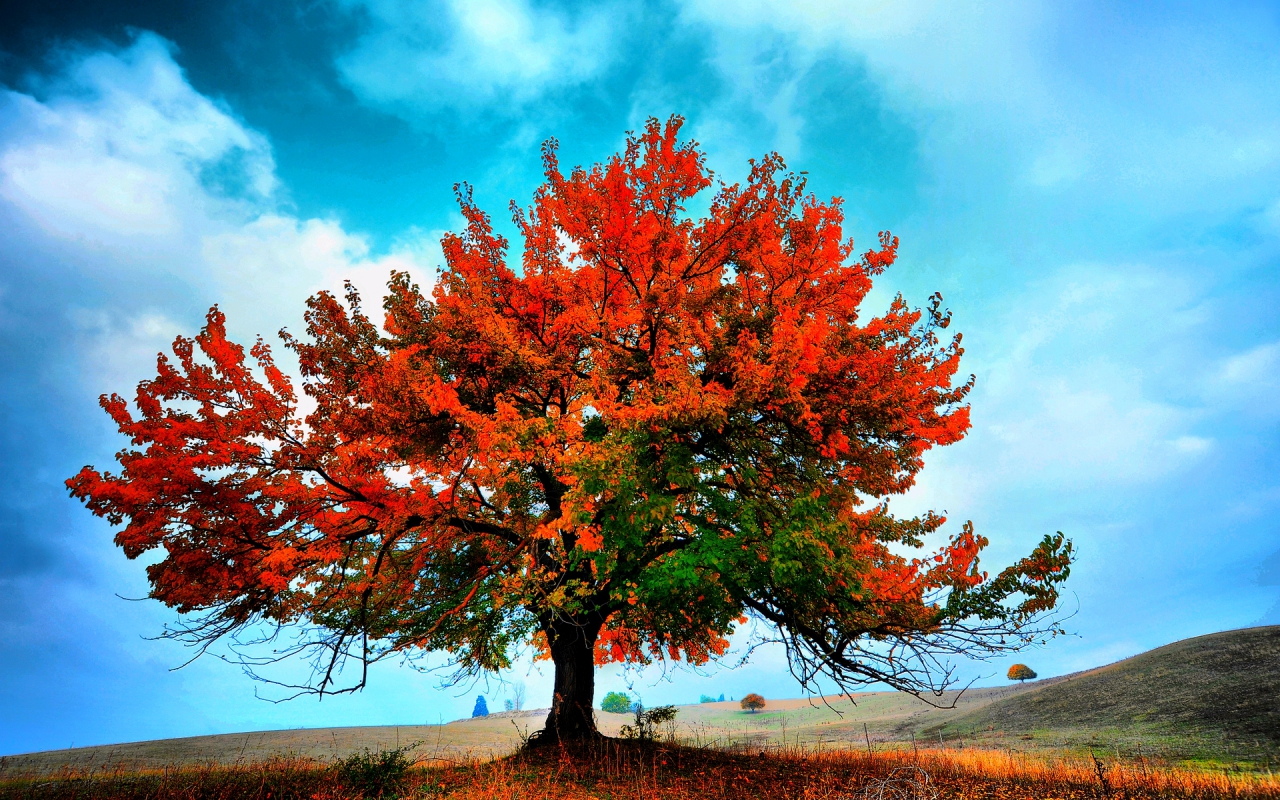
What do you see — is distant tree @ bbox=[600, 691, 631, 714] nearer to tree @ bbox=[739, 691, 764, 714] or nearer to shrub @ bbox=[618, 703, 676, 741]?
tree @ bbox=[739, 691, 764, 714]

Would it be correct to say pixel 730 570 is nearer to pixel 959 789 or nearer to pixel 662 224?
pixel 959 789

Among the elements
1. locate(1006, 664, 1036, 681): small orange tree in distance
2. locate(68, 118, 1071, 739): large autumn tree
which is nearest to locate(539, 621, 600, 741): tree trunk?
locate(68, 118, 1071, 739): large autumn tree

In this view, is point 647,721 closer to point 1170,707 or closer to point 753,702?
point 1170,707

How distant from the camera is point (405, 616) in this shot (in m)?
13.0

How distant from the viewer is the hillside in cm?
1617

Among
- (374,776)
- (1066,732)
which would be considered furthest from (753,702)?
(374,776)

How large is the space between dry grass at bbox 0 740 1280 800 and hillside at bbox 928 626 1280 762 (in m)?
5.09

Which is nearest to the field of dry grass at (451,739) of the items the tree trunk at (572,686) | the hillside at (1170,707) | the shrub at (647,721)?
the tree trunk at (572,686)

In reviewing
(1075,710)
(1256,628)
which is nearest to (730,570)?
(1075,710)

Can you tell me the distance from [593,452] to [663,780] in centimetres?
618

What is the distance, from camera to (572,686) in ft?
43.1

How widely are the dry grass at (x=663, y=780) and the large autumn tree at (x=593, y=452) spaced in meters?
1.91

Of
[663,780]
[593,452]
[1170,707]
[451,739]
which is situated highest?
[593,452]

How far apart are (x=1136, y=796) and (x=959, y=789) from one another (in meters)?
2.69
